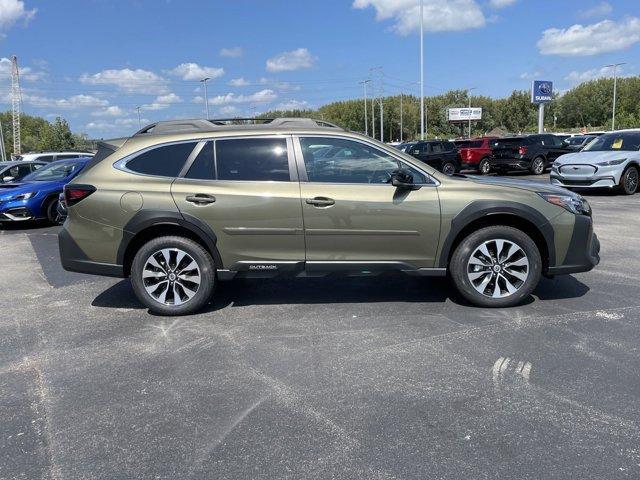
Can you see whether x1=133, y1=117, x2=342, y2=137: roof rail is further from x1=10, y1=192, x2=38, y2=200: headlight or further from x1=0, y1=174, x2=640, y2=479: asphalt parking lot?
x1=10, y1=192, x2=38, y2=200: headlight

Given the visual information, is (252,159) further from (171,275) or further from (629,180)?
(629,180)

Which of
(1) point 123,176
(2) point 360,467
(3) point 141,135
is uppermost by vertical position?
(3) point 141,135

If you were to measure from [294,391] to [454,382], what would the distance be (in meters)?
1.09

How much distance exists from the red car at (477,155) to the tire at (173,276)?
20408 millimetres

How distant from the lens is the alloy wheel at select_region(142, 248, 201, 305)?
5141 mm

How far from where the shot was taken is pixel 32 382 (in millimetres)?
3898

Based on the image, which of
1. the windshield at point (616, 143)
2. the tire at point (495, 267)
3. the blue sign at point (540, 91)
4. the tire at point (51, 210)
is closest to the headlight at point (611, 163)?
the windshield at point (616, 143)

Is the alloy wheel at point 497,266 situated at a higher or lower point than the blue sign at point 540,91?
lower

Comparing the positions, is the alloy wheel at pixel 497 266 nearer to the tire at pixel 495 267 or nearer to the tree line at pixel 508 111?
the tire at pixel 495 267

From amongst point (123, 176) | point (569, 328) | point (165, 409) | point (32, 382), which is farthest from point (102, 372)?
point (569, 328)

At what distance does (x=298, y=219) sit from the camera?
504cm

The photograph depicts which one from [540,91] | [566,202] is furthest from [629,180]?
[540,91]

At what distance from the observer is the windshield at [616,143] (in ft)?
46.6

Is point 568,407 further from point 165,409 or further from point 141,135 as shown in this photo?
point 141,135
